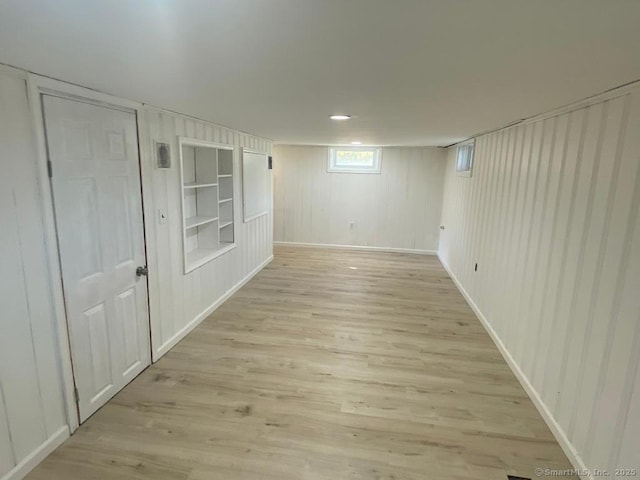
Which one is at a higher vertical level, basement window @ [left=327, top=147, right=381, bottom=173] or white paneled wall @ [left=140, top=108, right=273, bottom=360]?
basement window @ [left=327, top=147, right=381, bottom=173]

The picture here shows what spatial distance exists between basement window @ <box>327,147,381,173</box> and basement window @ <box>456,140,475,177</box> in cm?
190

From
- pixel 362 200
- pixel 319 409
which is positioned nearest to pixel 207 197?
pixel 319 409

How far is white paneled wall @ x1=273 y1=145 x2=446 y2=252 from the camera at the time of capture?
717 cm

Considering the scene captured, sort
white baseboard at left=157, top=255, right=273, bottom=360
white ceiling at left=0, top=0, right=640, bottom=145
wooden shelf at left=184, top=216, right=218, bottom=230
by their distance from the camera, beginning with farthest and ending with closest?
wooden shelf at left=184, top=216, right=218, bottom=230 → white baseboard at left=157, top=255, right=273, bottom=360 → white ceiling at left=0, top=0, right=640, bottom=145

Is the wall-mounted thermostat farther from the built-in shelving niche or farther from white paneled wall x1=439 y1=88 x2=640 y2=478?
white paneled wall x1=439 y1=88 x2=640 y2=478

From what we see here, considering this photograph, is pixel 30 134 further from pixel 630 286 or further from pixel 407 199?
pixel 407 199

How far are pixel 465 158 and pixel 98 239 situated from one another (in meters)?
4.93

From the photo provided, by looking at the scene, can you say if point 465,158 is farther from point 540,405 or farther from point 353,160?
point 540,405

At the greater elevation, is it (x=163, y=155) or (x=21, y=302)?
(x=163, y=155)

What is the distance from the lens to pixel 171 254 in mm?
3230

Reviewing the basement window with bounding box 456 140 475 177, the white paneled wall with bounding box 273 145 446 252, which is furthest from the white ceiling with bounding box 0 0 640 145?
the white paneled wall with bounding box 273 145 446 252

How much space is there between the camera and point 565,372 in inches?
86.4

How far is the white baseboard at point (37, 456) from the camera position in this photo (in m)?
1.84

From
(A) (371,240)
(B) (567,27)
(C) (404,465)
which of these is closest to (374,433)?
(C) (404,465)
